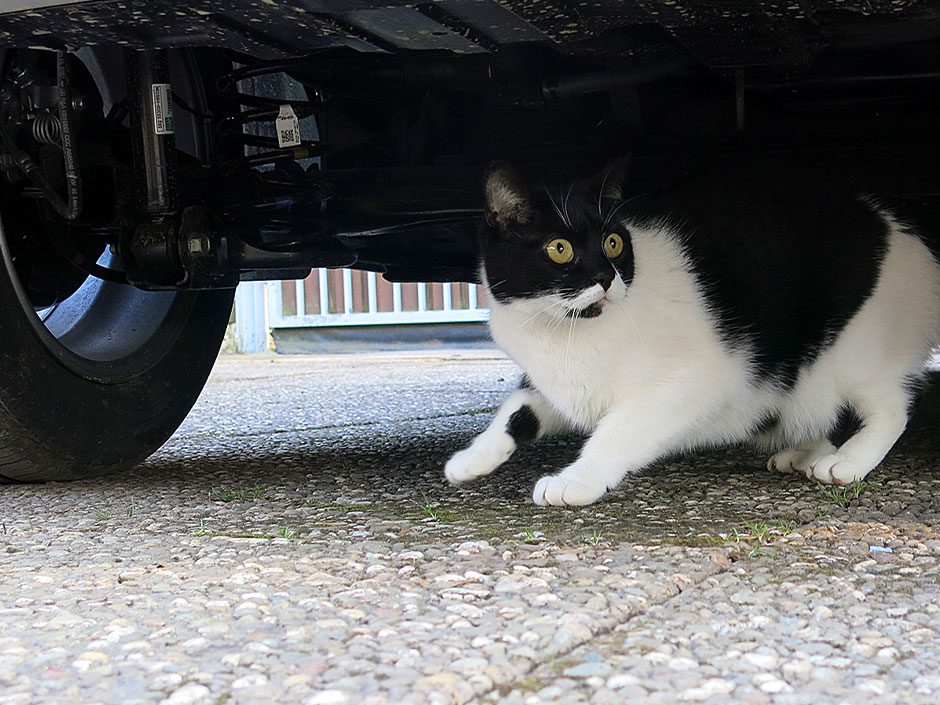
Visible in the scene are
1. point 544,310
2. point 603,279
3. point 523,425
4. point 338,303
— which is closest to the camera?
point 603,279

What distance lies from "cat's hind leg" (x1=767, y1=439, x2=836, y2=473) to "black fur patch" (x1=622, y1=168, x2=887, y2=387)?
0.55ft

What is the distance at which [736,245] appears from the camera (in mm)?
1984

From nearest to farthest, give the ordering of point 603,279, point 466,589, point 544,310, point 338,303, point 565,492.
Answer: point 466,589 < point 565,492 < point 603,279 < point 544,310 < point 338,303

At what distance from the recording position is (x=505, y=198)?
6.36 ft

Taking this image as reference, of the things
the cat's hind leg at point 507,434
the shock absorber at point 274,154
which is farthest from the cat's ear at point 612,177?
the shock absorber at point 274,154

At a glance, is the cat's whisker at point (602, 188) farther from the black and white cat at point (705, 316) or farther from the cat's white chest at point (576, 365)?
the cat's white chest at point (576, 365)

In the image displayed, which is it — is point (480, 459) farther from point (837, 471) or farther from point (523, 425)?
point (837, 471)

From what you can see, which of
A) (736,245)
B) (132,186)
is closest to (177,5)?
(132,186)

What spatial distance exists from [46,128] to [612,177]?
1.05 meters

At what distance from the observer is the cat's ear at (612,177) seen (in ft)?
6.48

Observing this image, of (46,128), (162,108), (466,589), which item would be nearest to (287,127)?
(162,108)

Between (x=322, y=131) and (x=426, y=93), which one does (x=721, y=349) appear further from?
(x=322, y=131)

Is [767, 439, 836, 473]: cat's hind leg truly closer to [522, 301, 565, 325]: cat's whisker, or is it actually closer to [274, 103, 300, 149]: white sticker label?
[522, 301, 565, 325]: cat's whisker

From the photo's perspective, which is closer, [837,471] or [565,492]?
[565,492]
